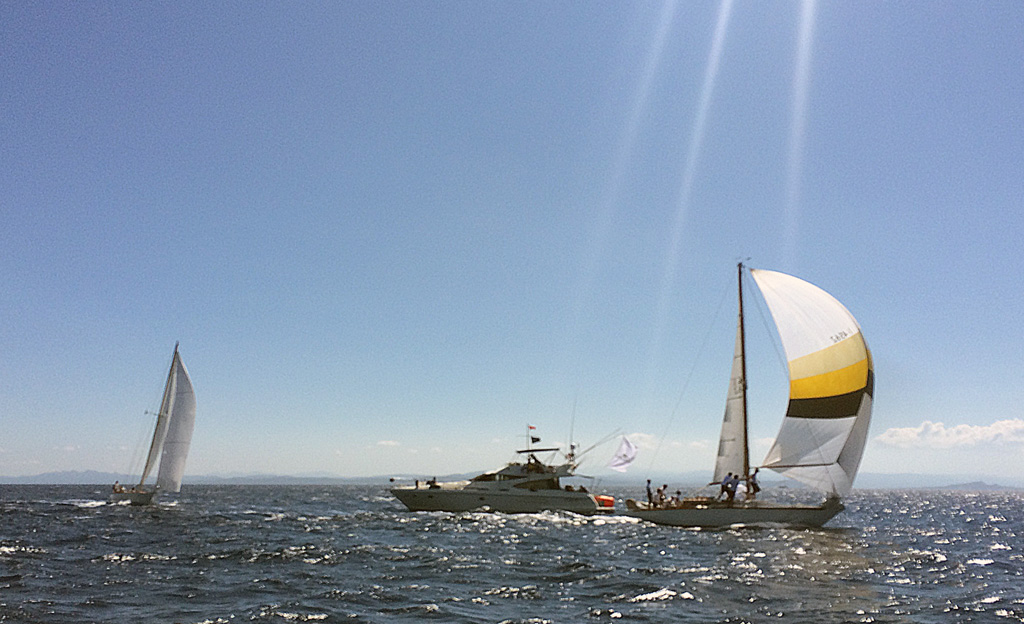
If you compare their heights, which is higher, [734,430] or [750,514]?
[734,430]

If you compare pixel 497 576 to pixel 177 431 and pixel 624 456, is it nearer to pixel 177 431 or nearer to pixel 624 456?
pixel 624 456

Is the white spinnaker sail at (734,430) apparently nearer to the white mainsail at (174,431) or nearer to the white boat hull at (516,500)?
the white boat hull at (516,500)

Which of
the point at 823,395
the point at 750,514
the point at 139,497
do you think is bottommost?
the point at 139,497

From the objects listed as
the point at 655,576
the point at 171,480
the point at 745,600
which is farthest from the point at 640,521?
the point at 171,480

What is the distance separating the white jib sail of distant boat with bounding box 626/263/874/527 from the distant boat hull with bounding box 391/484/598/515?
27.9 ft

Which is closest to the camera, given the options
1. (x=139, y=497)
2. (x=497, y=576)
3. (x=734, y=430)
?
(x=497, y=576)

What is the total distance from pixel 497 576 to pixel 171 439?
37.7m

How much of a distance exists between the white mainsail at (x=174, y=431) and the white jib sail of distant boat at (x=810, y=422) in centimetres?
3403

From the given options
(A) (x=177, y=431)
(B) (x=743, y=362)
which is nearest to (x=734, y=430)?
(B) (x=743, y=362)

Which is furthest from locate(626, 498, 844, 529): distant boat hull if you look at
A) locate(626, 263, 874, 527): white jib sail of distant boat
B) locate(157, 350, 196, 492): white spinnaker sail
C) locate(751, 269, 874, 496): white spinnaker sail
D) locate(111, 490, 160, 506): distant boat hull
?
locate(111, 490, 160, 506): distant boat hull

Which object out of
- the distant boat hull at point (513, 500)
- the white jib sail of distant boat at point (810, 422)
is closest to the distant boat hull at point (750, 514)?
the white jib sail of distant boat at point (810, 422)

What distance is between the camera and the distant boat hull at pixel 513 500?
39.4 metres

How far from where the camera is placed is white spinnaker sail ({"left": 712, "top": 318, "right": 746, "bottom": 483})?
1231 inches

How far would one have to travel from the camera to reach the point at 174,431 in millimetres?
46000
